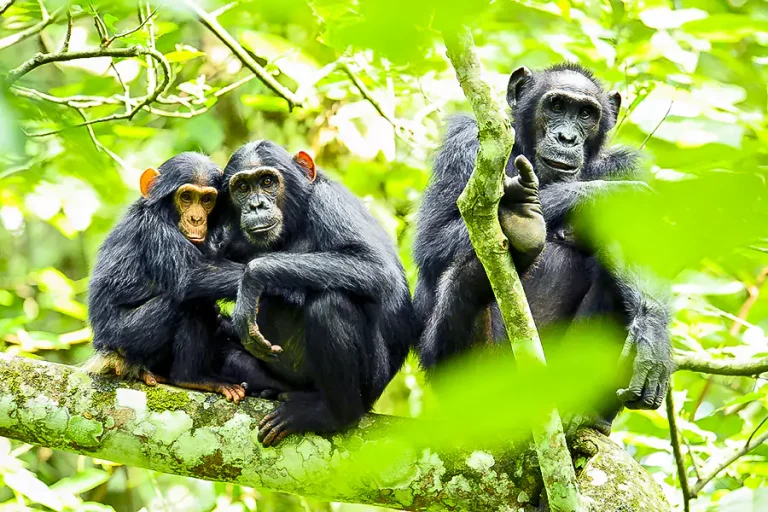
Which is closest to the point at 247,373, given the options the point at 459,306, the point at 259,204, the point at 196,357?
the point at 196,357

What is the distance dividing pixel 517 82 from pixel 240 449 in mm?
2451

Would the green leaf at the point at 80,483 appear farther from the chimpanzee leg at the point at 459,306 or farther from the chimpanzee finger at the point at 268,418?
the chimpanzee leg at the point at 459,306

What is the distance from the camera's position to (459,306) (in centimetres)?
382

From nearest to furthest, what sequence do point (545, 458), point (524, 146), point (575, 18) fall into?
point (545, 458) → point (524, 146) → point (575, 18)

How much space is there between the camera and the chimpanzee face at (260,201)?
468cm

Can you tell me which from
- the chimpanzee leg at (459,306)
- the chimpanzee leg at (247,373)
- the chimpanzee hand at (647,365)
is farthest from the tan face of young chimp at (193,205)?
the chimpanzee hand at (647,365)

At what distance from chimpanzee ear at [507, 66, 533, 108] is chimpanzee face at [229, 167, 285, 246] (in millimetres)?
1354

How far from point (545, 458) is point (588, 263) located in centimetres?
154

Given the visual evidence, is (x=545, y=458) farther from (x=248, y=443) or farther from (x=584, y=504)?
(x=248, y=443)

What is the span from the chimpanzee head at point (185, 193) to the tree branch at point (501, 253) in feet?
7.61

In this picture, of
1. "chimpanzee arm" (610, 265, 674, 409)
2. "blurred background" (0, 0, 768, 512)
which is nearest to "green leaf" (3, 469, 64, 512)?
"blurred background" (0, 0, 768, 512)

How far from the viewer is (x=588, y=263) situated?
4262mm

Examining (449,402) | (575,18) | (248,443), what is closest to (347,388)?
(248,443)

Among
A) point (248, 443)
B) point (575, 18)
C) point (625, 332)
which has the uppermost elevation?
point (575, 18)
